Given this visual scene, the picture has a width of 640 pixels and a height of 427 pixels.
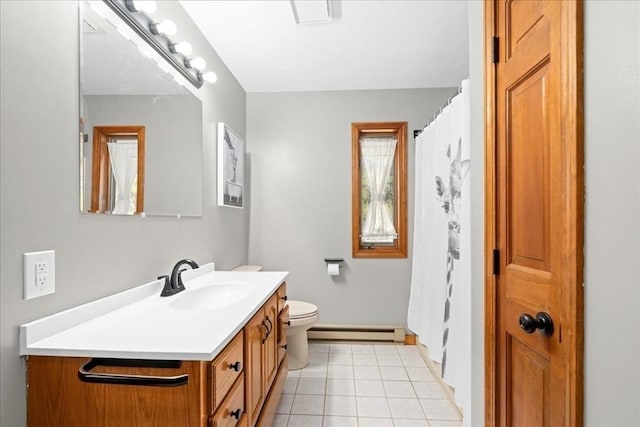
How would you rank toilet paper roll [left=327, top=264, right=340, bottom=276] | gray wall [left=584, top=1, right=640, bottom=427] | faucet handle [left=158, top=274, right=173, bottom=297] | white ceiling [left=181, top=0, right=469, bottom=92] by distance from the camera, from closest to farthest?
gray wall [left=584, top=1, right=640, bottom=427], faucet handle [left=158, top=274, right=173, bottom=297], white ceiling [left=181, top=0, right=469, bottom=92], toilet paper roll [left=327, top=264, right=340, bottom=276]

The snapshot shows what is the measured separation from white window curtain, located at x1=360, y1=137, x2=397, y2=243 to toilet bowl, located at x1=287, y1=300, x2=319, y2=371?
100 cm

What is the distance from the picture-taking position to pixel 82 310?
1.11 metres

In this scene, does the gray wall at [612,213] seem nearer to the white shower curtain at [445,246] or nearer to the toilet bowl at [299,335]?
the white shower curtain at [445,246]

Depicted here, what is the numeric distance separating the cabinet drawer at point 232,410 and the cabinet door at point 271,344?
359mm

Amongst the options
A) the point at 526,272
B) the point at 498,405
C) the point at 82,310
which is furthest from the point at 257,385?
the point at 526,272

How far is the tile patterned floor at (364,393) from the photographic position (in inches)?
75.7

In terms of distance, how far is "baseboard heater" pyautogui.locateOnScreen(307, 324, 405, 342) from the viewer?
3035 mm

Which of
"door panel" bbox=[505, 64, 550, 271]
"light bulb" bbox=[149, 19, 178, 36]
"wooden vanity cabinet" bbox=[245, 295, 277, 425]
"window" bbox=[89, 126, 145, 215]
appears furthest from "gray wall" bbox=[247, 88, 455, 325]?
"door panel" bbox=[505, 64, 550, 271]

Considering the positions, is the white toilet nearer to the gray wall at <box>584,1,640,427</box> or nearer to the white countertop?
the white countertop

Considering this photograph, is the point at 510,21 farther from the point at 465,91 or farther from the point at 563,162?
the point at 563,162

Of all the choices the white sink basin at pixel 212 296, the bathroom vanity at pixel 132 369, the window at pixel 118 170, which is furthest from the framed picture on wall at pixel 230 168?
the bathroom vanity at pixel 132 369

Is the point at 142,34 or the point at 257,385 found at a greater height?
the point at 142,34

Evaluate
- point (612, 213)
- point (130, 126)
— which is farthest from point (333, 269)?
point (612, 213)

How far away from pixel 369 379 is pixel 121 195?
2.05 metres
